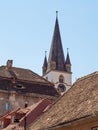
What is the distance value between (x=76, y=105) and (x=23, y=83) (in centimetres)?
4591

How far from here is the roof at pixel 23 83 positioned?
210ft

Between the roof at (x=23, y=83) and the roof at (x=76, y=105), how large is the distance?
39.5 meters

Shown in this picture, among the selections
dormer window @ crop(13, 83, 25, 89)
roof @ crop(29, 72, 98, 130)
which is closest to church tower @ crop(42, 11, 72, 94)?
dormer window @ crop(13, 83, 25, 89)

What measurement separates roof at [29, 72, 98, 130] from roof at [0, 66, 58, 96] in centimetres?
3954

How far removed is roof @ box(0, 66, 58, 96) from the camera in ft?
210

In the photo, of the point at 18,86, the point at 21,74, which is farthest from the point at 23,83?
the point at 21,74

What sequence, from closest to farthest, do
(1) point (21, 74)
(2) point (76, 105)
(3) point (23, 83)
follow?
1. (2) point (76, 105)
2. (3) point (23, 83)
3. (1) point (21, 74)

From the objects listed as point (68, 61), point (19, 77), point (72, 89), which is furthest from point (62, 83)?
point (72, 89)

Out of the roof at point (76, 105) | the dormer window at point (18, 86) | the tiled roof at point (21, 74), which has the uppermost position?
the tiled roof at point (21, 74)

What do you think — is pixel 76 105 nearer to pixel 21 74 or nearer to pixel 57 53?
pixel 21 74

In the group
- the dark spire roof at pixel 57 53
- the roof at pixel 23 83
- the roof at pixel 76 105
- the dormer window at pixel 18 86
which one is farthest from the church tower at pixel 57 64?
the roof at pixel 76 105

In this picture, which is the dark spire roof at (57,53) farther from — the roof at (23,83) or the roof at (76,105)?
the roof at (76,105)

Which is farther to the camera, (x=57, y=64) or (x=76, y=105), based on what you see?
(x=57, y=64)

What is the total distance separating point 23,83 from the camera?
217ft
